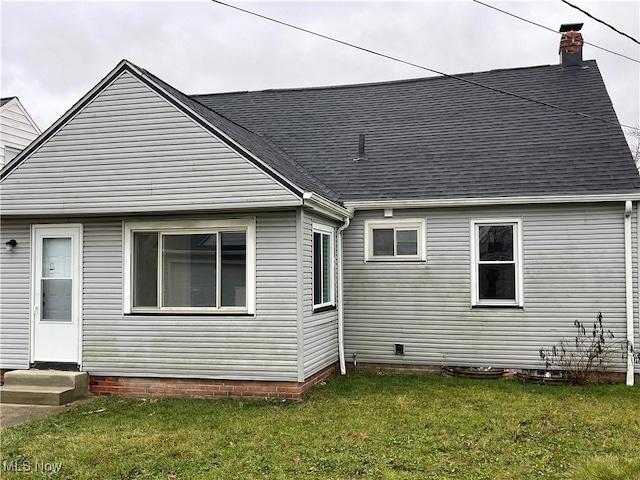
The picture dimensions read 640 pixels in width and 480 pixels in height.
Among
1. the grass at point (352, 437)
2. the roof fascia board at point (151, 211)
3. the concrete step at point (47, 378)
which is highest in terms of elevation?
the roof fascia board at point (151, 211)

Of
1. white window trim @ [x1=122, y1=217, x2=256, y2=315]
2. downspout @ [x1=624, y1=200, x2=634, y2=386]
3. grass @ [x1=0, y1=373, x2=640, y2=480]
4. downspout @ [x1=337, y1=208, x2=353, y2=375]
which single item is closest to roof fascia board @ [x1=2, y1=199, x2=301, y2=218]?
white window trim @ [x1=122, y1=217, x2=256, y2=315]

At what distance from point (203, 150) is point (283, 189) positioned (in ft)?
4.56

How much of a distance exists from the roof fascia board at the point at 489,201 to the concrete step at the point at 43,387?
5.29m

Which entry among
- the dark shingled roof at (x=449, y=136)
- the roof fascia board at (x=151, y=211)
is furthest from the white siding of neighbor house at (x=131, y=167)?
the dark shingled roof at (x=449, y=136)

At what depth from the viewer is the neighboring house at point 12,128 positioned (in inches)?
584

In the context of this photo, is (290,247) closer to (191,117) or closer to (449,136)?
(191,117)

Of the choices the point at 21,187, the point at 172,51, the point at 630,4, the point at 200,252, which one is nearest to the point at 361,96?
the point at 630,4

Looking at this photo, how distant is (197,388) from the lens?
841 centimetres

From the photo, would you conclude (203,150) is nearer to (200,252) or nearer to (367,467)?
(200,252)

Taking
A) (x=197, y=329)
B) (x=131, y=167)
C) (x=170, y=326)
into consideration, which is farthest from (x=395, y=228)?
(x=131, y=167)

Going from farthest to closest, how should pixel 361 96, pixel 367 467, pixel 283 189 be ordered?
pixel 361 96, pixel 283 189, pixel 367 467

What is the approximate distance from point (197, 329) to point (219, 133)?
2.90m

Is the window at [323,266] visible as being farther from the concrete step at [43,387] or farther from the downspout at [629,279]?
the downspout at [629,279]

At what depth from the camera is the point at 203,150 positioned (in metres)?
8.31
